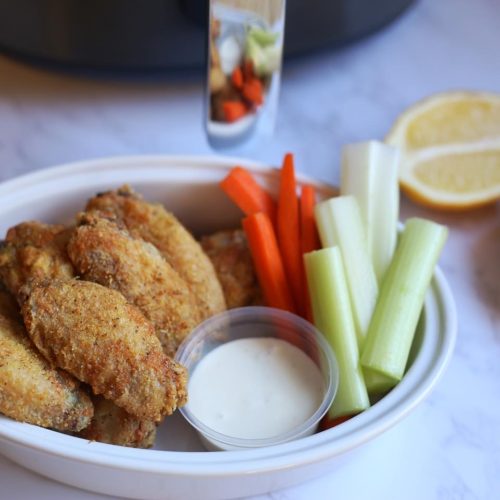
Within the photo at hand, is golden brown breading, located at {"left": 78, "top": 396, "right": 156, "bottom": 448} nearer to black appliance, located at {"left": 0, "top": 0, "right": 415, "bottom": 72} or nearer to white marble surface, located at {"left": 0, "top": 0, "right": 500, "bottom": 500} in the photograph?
white marble surface, located at {"left": 0, "top": 0, "right": 500, "bottom": 500}

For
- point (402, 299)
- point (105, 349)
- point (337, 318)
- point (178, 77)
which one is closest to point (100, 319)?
point (105, 349)

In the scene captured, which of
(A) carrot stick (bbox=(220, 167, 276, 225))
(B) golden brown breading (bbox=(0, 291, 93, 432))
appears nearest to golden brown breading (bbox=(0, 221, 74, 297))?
(B) golden brown breading (bbox=(0, 291, 93, 432))

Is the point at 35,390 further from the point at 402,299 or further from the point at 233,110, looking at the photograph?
the point at 233,110

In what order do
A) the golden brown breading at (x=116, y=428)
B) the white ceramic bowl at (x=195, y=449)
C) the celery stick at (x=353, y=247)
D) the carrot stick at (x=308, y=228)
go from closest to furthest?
the white ceramic bowl at (x=195, y=449) < the golden brown breading at (x=116, y=428) < the celery stick at (x=353, y=247) < the carrot stick at (x=308, y=228)

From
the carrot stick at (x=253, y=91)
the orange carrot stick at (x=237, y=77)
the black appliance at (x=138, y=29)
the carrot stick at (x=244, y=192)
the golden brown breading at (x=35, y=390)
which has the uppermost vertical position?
the black appliance at (x=138, y=29)

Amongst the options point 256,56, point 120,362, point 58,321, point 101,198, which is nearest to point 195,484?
point 120,362

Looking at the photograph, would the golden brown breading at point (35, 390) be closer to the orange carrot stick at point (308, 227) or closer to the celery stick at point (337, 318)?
the celery stick at point (337, 318)

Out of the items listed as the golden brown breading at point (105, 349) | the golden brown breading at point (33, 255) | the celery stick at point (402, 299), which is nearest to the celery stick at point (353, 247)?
the celery stick at point (402, 299)
